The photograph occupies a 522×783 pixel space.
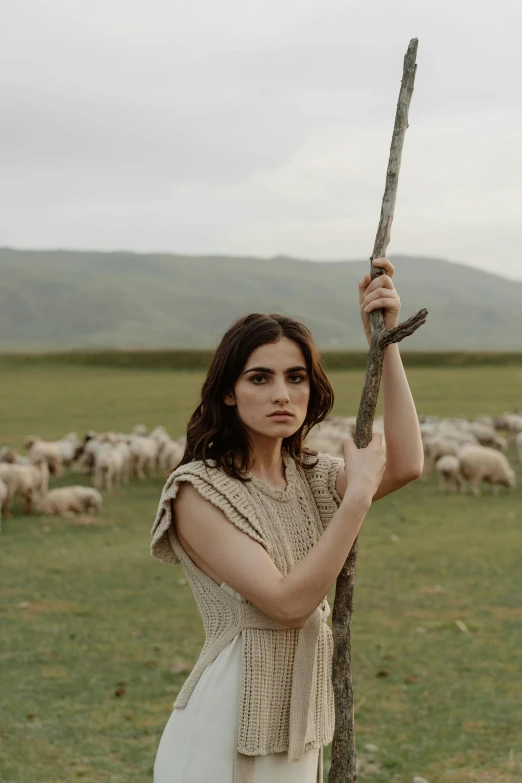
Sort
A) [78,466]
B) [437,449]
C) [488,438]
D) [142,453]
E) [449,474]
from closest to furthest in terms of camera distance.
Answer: [449,474] < [142,453] < [437,449] < [78,466] < [488,438]

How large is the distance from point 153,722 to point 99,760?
678mm

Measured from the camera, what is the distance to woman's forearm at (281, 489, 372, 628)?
241 centimetres

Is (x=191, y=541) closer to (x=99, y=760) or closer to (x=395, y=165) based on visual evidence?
(x=395, y=165)

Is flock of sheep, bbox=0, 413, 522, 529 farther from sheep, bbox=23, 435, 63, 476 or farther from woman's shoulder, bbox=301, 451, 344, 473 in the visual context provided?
woman's shoulder, bbox=301, 451, 344, 473

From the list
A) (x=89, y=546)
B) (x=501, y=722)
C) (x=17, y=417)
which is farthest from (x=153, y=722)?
(x=17, y=417)

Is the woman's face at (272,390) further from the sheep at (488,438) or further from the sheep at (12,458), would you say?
the sheep at (488,438)

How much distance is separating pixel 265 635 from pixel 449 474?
15151 mm

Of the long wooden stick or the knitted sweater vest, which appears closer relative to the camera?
the knitted sweater vest

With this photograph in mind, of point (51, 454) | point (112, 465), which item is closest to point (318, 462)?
point (112, 465)

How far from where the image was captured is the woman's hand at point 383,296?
288 cm

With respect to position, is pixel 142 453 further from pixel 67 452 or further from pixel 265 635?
pixel 265 635

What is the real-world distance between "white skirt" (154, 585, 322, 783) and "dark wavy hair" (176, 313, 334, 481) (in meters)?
0.44

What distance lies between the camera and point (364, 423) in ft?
9.61

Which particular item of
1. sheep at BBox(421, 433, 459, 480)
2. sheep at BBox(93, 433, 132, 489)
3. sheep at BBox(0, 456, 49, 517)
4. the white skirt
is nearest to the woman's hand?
the white skirt
